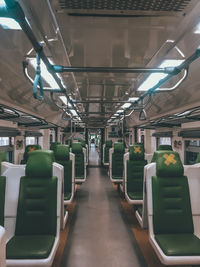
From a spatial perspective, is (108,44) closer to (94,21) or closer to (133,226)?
(94,21)

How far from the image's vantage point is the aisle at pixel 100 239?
90.9 inches

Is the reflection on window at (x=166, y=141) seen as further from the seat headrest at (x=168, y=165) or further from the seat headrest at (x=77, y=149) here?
the seat headrest at (x=168, y=165)

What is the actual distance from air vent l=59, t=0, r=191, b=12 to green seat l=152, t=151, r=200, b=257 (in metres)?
1.59

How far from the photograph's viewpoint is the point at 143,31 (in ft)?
4.65

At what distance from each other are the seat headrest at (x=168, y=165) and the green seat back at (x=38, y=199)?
134cm

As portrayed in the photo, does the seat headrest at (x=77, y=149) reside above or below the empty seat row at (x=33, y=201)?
above

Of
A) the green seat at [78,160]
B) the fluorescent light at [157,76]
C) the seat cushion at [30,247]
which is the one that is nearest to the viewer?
the seat cushion at [30,247]

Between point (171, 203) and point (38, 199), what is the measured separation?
1.65 m

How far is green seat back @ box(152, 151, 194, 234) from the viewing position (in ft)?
6.92

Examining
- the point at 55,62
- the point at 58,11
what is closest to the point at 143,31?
the point at 58,11

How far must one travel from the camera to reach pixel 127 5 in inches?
44.8

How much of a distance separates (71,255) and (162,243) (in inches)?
51.7

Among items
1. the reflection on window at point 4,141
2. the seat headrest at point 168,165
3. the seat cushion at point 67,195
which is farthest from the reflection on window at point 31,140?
the seat headrest at point 168,165

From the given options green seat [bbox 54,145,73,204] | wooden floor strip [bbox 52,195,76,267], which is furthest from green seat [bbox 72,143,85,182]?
wooden floor strip [bbox 52,195,76,267]
